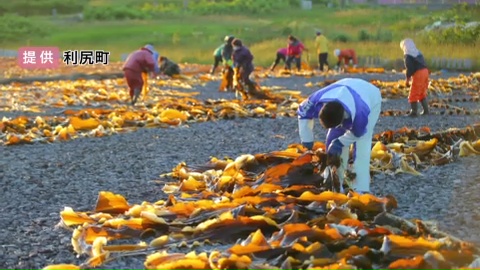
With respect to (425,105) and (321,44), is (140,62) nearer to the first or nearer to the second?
(425,105)

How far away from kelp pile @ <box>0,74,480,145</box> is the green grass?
56.9 ft

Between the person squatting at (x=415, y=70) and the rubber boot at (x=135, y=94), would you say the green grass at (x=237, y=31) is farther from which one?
the person squatting at (x=415, y=70)

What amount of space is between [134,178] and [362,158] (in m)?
3.26

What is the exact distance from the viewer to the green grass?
47.3 metres

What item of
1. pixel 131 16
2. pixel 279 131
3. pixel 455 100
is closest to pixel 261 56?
pixel 131 16

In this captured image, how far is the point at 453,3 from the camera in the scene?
43094 mm

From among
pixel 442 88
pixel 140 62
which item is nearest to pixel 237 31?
pixel 442 88

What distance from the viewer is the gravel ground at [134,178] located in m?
7.54

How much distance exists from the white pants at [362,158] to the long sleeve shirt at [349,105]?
3.9 inches

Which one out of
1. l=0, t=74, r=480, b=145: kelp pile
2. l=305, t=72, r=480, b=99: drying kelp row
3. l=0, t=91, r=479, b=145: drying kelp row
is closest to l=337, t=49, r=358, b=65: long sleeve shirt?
l=0, t=74, r=480, b=145: kelp pile

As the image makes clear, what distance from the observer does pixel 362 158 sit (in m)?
8.62

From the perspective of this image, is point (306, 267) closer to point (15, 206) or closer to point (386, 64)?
point (15, 206)

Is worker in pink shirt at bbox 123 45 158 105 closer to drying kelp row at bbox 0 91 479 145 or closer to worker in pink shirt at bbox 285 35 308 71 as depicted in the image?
drying kelp row at bbox 0 91 479 145

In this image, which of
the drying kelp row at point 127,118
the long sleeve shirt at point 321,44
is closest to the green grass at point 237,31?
the long sleeve shirt at point 321,44
